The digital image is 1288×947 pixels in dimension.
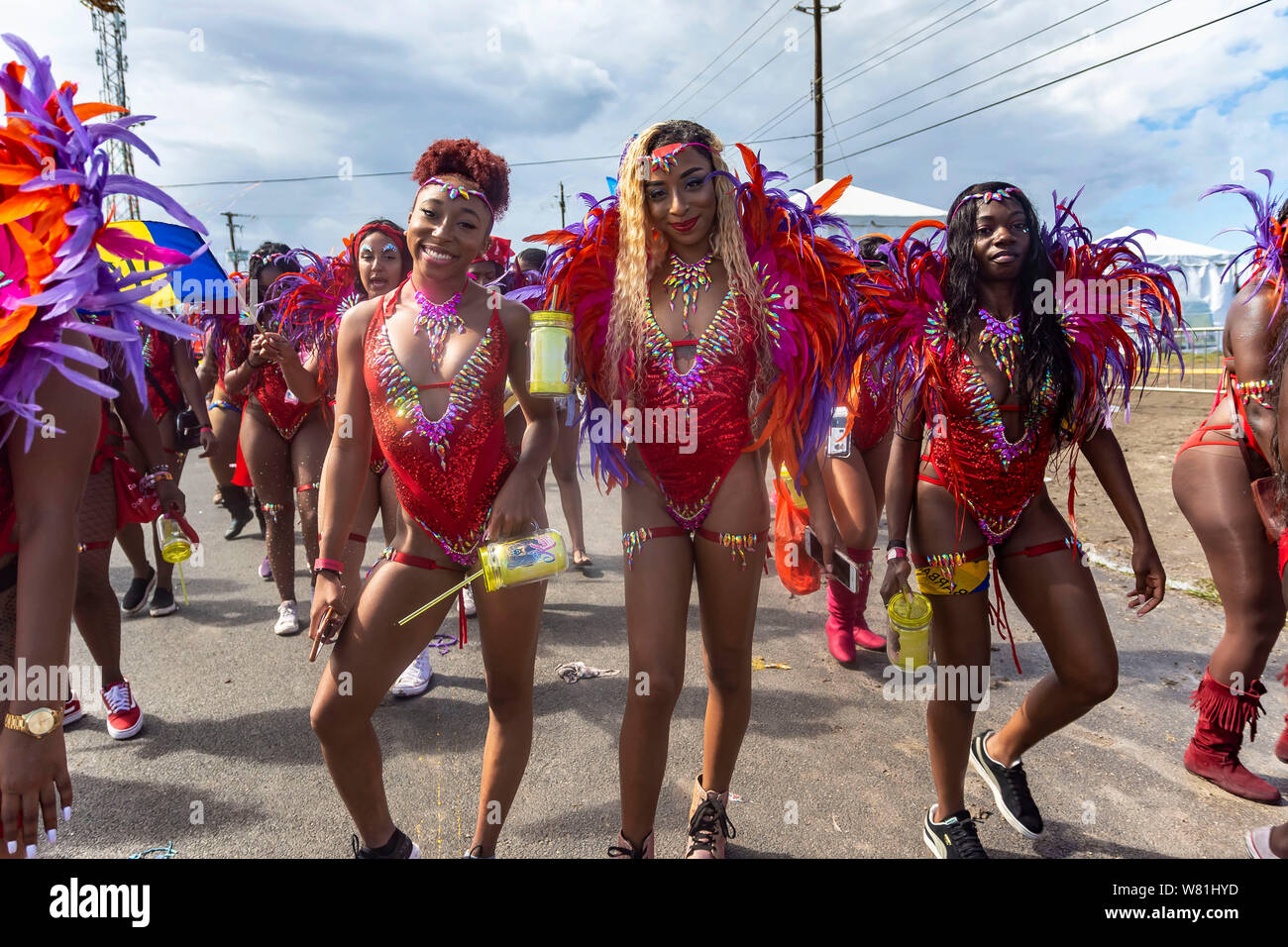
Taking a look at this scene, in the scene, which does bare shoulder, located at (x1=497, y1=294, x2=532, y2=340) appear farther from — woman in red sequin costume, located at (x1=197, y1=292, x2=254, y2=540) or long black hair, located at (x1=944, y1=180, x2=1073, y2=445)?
woman in red sequin costume, located at (x1=197, y1=292, x2=254, y2=540)

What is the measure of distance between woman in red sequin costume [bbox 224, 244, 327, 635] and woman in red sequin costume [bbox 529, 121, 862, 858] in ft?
7.83

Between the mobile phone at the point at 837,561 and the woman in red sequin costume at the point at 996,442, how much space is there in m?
0.15

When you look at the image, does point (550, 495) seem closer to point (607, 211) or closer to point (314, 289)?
point (314, 289)

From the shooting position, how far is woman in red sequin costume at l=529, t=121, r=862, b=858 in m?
2.42

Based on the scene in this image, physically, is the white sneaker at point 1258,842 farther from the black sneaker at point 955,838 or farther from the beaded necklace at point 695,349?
the beaded necklace at point 695,349

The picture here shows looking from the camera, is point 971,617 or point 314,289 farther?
point 314,289

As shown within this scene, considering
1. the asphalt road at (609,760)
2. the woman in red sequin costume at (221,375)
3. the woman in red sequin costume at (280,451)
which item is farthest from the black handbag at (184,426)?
the asphalt road at (609,760)

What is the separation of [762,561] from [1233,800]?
202 centimetres

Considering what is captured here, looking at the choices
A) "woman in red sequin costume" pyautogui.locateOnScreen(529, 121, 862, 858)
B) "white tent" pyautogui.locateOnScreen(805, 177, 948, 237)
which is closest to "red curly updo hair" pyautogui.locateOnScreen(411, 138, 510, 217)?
"woman in red sequin costume" pyautogui.locateOnScreen(529, 121, 862, 858)

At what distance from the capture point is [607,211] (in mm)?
2637

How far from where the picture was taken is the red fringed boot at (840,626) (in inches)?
166

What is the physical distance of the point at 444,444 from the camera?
7.69ft

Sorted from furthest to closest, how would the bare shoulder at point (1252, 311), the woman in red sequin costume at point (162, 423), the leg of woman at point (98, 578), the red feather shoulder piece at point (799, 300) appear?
the woman in red sequin costume at point (162, 423)
the leg of woman at point (98, 578)
the bare shoulder at point (1252, 311)
the red feather shoulder piece at point (799, 300)
